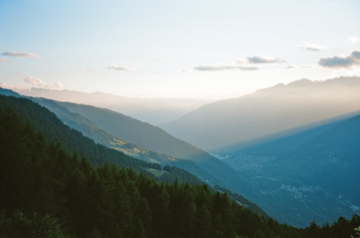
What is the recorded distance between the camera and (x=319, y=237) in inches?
3588

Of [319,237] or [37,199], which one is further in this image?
[319,237]

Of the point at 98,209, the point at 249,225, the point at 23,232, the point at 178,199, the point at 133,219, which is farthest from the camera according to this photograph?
the point at 249,225

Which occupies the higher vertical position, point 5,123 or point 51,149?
point 5,123

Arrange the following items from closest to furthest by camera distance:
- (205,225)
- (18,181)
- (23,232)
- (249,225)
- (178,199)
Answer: (23,232) → (18,181) → (205,225) → (178,199) → (249,225)

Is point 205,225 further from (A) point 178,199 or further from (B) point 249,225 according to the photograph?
(B) point 249,225

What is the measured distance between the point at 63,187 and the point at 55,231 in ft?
80.0

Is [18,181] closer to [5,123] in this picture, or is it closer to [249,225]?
[5,123]

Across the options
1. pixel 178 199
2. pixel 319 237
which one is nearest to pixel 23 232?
pixel 178 199

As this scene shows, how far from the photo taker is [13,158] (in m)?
47.3

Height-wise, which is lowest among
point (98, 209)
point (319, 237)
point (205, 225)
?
point (319, 237)

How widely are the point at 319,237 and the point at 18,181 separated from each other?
259 ft

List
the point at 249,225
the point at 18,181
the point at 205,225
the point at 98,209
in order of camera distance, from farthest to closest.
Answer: the point at 249,225 < the point at 205,225 < the point at 98,209 < the point at 18,181

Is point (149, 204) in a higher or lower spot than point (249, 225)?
higher

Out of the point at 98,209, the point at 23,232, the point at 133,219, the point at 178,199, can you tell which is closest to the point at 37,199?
the point at 98,209
